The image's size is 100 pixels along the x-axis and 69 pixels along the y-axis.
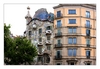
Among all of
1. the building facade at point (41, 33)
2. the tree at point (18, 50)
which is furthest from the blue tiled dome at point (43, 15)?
the tree at point (18, 50)

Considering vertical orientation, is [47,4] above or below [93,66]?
above

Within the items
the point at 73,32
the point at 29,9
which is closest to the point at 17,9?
the point at 29,9

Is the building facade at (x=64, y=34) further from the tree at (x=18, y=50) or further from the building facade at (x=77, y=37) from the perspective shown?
the tree at (x=18, y=50)

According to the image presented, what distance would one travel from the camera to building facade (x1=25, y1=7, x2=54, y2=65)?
18.6 meters

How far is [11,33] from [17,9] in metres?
0.68

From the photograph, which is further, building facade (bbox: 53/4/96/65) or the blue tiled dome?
the blue tiled dome

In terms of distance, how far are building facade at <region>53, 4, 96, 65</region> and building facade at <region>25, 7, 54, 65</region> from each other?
0.27 m

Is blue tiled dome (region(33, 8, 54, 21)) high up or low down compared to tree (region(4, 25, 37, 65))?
up

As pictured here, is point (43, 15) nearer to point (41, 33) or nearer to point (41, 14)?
point (41, 14)

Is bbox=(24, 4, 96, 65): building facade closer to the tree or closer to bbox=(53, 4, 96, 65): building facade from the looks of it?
bbox=(53, 4, 96, 65): building facade

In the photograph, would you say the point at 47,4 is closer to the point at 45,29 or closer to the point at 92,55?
the point at 45,29

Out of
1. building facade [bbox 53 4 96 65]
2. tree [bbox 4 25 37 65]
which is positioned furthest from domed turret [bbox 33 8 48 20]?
tree [bbox 4 25 37 65]

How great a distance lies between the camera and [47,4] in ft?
60.8

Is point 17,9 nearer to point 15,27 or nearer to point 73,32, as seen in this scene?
point 15,27
